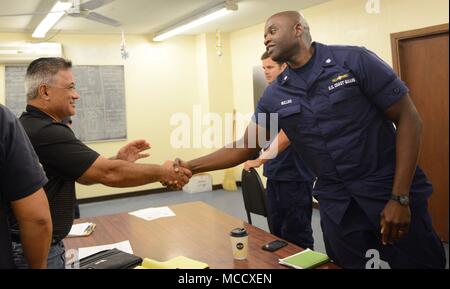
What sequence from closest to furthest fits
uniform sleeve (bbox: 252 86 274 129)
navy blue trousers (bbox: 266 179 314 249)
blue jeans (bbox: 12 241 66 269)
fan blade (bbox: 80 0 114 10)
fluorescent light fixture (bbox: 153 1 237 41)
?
blue jeans (bbox: 12 241 66 269), uniform sleeve (bbox: 252 86 274 129), navy blue trousers (bbox: 266 179 314 249), fan blade (bbox: 80 0 114 10), fluorescent light fixture (bbox: 153 1 237 41)

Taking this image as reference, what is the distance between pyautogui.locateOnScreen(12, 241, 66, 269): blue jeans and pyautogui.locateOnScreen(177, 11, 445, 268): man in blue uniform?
1124mm

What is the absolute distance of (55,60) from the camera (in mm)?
1708

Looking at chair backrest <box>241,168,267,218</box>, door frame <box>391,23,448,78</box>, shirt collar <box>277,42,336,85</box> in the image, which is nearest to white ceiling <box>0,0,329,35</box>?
door frame <box>391,23,448,78</box>

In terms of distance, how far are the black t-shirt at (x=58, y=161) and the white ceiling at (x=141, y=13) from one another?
9.65 ft

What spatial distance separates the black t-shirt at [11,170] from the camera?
44.1 inches

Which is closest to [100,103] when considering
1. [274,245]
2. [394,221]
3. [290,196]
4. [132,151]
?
[132,151]

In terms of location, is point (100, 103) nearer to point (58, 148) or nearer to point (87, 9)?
point (87, 9)

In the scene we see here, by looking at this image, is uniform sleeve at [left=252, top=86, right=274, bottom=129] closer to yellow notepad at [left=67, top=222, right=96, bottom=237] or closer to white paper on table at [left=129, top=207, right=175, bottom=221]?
white paper on table at [left=129, top=207, right=175, bottom=221]

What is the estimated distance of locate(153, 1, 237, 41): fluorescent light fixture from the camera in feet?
14.2

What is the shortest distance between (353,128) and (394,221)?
403mm

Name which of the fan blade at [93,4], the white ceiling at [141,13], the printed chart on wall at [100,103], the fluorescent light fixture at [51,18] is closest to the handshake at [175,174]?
the fan blade at [93,4]

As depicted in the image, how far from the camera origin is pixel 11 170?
3.75 ft

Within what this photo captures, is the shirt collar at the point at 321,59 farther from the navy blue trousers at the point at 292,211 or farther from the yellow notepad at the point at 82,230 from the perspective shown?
the yellow notepad at the point at 82,230
